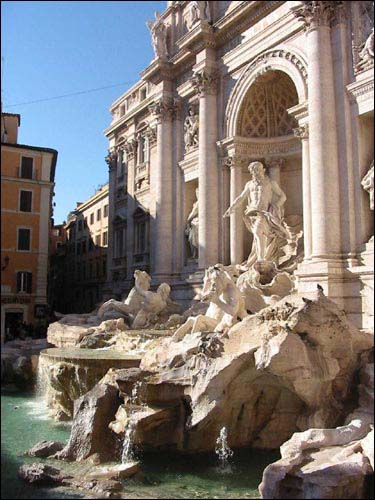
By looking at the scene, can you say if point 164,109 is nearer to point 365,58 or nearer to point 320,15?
point 320,15

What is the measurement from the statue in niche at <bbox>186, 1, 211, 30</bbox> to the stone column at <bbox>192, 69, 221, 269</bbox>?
1.83 metres

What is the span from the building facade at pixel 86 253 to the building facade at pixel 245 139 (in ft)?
18.0

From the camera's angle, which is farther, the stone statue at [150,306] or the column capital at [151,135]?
the column capital at [151,135]

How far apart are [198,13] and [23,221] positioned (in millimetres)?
11368

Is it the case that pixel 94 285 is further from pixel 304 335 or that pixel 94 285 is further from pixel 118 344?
pixel 304 335

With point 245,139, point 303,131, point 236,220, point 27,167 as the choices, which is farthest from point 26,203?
point 245,139

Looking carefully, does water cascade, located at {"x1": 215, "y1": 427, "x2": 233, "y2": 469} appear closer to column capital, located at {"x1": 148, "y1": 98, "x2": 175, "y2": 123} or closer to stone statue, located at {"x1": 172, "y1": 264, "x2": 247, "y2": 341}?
stone statue, located at {"x1": 172, "y1": 264, "x2": 247, "y2": 341}

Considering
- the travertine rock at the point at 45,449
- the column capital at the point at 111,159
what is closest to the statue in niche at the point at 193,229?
the column capital at the point at 111,159

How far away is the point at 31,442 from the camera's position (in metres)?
9.52

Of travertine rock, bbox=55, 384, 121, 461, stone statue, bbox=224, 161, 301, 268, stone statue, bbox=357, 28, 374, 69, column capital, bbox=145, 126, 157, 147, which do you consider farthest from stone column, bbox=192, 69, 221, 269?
travertine rock, bbox=55, 384, 121, 461

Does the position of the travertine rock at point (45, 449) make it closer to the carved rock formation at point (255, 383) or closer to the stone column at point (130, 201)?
the carved rock formation at point (255, 383)

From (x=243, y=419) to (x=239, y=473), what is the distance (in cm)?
133

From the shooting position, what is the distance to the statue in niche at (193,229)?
18.9 metres

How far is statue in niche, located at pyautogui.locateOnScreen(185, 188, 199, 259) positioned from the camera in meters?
A: 18.9
